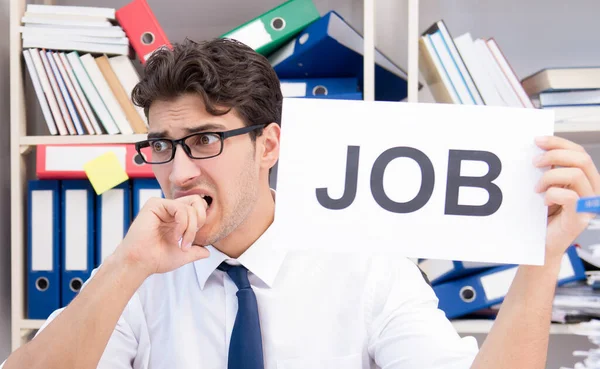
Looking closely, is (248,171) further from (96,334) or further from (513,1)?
(513,1)

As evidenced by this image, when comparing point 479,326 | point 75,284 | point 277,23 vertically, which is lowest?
point 479,326

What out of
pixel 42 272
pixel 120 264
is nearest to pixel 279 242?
pixel 120 264

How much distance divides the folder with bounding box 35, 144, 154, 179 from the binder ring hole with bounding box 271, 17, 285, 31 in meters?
0.56

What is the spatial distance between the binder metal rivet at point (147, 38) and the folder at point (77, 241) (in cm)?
48

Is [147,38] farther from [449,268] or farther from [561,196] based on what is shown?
[561,196]

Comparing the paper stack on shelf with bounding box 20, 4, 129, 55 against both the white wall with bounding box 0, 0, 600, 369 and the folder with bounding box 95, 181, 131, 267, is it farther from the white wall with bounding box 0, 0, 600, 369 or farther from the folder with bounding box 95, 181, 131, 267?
the folder with bounding box 95, 181, 131, 267

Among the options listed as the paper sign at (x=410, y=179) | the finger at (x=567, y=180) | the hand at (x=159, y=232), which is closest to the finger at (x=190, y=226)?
the hand at (x=159, y=232)

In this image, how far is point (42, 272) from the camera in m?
1.76

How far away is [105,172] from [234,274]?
727 millimetres

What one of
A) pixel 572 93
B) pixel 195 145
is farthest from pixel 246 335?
pixel 572 93

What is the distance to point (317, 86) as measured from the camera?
1.77 m

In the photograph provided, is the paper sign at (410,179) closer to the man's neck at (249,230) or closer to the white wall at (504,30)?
the man's neck at (249,230)

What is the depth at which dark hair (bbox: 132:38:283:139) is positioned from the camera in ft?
3.92

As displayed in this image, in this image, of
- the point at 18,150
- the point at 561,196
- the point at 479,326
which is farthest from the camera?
the point at 18,150
